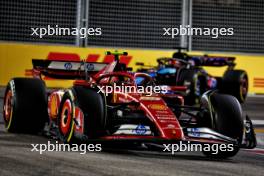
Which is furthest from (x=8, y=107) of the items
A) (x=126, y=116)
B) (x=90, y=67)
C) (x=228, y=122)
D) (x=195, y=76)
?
(x=195, y=76)

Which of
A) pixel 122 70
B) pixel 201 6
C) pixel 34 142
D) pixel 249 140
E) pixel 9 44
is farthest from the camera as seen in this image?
pixel 201 6

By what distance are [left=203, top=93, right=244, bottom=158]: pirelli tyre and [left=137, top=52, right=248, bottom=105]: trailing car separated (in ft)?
30.0

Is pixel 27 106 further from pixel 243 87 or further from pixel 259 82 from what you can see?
pixel 259 82

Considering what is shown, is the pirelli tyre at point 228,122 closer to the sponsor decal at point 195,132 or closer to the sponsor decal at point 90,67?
the sponsor decal at point 195,132

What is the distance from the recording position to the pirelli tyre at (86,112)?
7.86 metres

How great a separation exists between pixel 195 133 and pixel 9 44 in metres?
13.8

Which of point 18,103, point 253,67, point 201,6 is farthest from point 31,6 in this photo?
point 18,103

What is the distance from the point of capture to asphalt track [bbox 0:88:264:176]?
21.2ft

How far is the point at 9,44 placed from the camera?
21016 mm

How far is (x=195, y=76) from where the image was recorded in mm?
17734

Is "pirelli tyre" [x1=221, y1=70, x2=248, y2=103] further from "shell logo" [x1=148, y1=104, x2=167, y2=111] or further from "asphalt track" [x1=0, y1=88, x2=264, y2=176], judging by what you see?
"shell logo" [x1=148, y1=104, x2=167, y2=111]

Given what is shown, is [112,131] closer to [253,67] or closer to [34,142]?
[34,142]

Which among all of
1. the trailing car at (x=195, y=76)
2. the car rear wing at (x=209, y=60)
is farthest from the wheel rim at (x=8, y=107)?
the car rear wing at (x=209, y=60)

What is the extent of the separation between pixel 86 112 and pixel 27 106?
1776 millimetres
